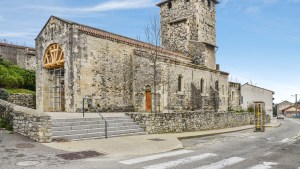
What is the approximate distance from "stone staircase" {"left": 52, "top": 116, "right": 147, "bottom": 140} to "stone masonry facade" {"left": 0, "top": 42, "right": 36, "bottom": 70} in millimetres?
23828

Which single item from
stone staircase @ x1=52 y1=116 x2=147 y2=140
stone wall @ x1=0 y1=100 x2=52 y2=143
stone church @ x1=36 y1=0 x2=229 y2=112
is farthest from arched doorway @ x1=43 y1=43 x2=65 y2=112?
stone wall @ x1=0 y1=100 x2=52 y2=143

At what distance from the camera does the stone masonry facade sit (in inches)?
1337

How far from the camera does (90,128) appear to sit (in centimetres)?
1309

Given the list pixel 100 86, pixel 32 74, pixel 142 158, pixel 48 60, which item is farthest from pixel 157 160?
pixel 32 74

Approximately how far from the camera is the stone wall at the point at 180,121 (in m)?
15.6

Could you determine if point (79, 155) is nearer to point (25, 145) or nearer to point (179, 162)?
point (25, 145)

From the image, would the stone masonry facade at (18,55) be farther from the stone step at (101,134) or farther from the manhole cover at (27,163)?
the manhole cover at (27,163)

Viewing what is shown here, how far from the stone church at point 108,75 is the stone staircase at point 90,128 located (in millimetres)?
5086

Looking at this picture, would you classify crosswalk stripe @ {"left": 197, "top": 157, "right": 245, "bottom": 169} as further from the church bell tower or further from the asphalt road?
the church bell tower

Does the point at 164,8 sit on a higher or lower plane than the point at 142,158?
higher

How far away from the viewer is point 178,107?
24203mm

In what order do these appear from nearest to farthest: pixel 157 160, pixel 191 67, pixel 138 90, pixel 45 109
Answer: pixel 157 160, pixel 45 109, pixel 138 90, pixel 191 67

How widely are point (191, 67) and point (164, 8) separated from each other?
12.9 meters

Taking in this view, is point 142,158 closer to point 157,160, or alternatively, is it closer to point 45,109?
point 157,160
